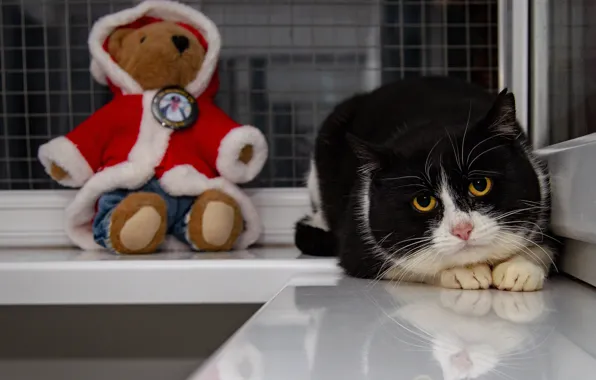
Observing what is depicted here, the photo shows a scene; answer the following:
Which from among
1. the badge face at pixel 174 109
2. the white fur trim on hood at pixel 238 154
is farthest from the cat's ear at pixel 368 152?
the badge face at pixel 174 109

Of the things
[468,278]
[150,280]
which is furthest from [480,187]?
[150,280]

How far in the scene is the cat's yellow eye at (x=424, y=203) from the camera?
2.87 ft

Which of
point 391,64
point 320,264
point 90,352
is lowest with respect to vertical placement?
point 90,352

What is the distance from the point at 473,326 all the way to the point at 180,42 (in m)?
0.91

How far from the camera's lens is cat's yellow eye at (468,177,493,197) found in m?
0.86

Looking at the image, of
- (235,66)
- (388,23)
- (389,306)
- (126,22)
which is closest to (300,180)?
(235,66)

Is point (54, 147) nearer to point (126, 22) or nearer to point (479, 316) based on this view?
point (126, 22)

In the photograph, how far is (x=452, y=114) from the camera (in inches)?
41.0

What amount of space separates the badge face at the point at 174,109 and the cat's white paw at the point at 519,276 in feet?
2.38

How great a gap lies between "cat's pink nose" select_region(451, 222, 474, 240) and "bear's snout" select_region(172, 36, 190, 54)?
0.73 meters

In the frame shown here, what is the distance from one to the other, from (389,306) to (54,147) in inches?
32.1

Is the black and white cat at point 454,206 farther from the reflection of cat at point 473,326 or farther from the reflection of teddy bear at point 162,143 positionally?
the reflection of teddy bear at point 162,143

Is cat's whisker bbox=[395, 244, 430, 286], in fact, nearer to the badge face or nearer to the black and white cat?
the black and white cat

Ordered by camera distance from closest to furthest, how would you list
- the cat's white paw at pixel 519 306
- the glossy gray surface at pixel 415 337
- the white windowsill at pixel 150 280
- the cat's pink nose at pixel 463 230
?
the glossy gray surface at pixel 415 337 < the cat's white paw at pixel 519 306 < the cat's pink nose at pixel 463 230 < the white windowsill at pixel 150 280
